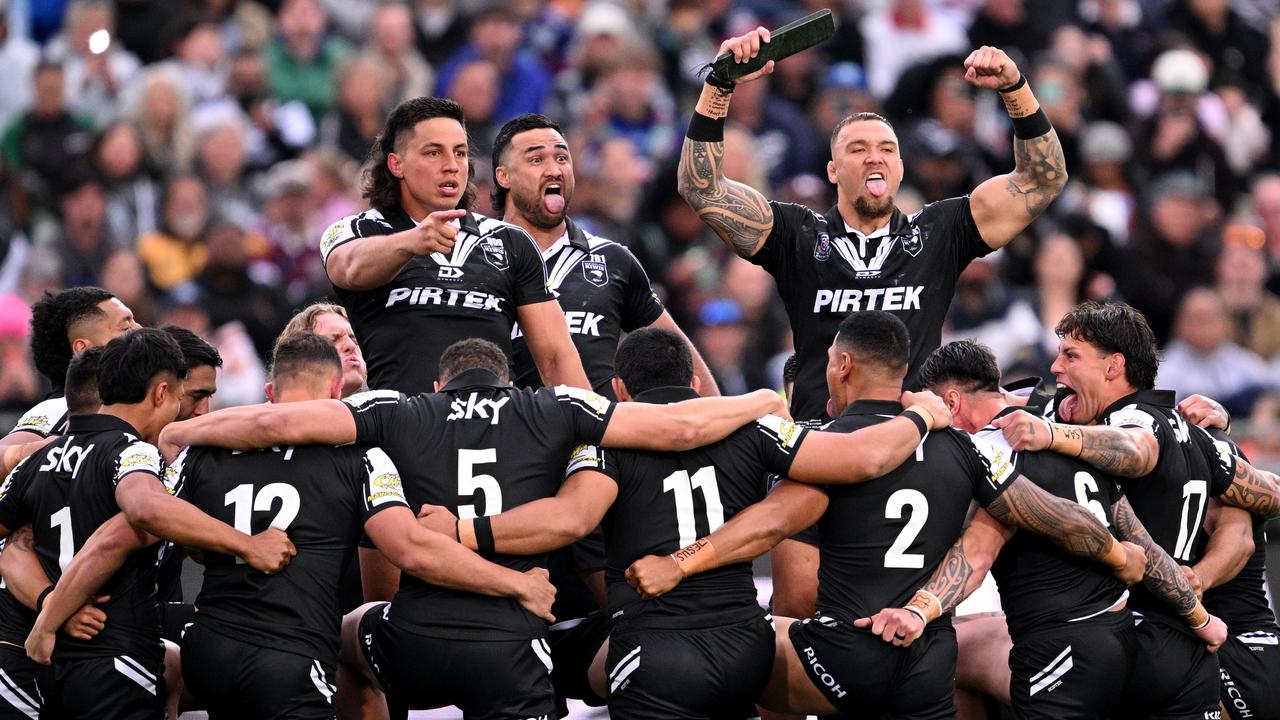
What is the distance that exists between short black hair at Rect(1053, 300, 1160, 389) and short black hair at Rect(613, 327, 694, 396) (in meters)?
1.92

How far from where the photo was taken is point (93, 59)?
44.5 ft

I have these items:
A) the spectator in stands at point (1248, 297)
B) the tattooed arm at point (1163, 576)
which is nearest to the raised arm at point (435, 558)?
the tattooed arm at point (1163, 576)

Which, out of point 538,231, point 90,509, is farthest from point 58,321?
point 538,231

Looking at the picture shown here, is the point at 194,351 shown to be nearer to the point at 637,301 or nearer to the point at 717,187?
the point at 637,301

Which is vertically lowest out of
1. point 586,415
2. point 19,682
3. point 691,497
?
point 19,682

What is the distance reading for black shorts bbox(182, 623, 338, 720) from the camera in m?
6.66

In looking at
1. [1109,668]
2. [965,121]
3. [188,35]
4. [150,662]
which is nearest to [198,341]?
[150,662]

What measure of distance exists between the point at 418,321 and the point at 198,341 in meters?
1.12

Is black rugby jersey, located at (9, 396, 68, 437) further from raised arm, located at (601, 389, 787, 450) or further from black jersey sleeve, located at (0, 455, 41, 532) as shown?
raised arm, located at (601, 389, 787, 450)

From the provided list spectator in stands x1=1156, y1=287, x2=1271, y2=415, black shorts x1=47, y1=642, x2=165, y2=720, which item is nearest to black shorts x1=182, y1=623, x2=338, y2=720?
black shorts x1=47, y1=642, x2=165, y2=720

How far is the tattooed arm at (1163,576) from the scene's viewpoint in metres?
7.39

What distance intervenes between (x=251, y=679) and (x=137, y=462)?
105cm

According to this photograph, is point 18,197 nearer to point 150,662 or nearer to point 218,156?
point 218,156

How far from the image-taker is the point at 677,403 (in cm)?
699
